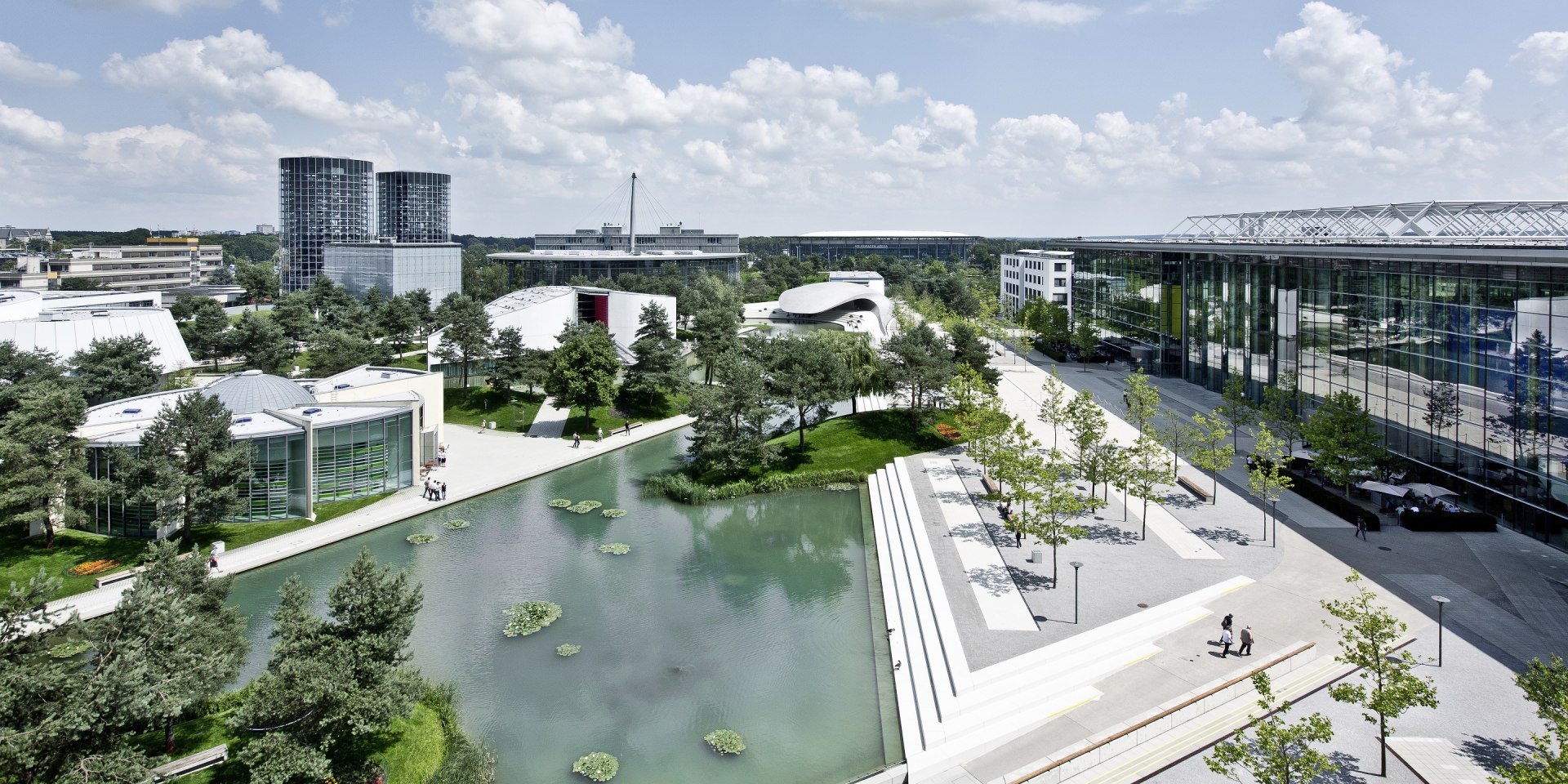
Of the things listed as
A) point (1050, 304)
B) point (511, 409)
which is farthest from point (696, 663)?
point (1050, 304)

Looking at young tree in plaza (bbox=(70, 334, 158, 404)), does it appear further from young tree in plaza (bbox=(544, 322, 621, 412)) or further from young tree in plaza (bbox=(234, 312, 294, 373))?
young tree in plaza (bbox=(544, 322, 621, 412))

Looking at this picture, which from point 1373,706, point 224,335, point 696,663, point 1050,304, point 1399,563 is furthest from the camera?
point 1050,304

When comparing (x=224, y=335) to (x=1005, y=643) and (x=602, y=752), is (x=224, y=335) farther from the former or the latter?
(x=1005, y=643)

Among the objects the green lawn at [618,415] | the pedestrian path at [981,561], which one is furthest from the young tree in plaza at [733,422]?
the green lawn at [618,415]

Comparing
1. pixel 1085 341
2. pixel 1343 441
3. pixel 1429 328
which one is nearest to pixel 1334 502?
pixel 1343 441

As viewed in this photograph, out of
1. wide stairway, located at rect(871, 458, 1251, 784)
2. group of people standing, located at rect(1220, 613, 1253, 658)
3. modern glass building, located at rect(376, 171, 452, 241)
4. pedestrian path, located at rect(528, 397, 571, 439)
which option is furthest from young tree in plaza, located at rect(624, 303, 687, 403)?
modern glass building, located at rect(376, 171, 452, 241)

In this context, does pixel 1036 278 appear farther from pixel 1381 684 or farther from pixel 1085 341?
pixel 1381 684

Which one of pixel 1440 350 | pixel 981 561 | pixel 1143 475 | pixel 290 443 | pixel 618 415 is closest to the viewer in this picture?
pixel 981 561
